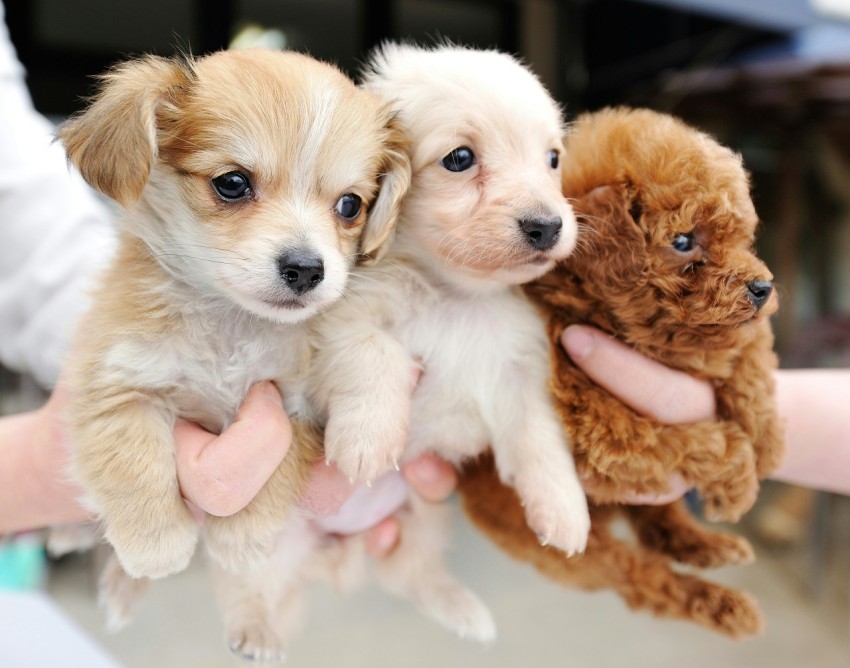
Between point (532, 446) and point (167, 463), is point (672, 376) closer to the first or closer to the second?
point (532, 446)

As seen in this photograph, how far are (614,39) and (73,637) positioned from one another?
13.7 feet

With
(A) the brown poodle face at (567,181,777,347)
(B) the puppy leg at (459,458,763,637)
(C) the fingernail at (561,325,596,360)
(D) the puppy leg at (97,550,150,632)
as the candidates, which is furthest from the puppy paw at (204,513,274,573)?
(A) the brown poodle face at (567,181,777,347)

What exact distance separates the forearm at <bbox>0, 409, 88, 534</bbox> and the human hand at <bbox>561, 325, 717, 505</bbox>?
0.86 metres

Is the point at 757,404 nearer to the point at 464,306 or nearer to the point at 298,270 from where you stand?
the point at 464,306

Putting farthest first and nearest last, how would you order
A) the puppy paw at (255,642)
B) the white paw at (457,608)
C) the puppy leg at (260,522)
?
the white paw at (457,608) < the puppy paw at (255,642) < the puppy leg at (260,522)

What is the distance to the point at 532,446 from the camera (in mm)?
1215

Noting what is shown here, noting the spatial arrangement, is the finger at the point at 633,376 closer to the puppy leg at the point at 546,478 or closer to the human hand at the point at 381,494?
the puppy leg at the point at 546,478

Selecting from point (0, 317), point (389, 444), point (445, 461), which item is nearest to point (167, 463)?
point (389, 444)

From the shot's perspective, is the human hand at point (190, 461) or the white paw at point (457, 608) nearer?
the human hand at point (190, 461)

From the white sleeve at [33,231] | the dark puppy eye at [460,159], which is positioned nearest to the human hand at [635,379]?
the dark puppy eye at [460,159]

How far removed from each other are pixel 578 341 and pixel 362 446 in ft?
1.29

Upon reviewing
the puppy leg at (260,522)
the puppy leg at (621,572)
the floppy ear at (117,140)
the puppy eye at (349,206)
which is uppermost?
the floppy ear at (117,140)

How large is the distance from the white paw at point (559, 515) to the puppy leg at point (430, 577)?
0.37m

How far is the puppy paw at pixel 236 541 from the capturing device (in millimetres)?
1146
